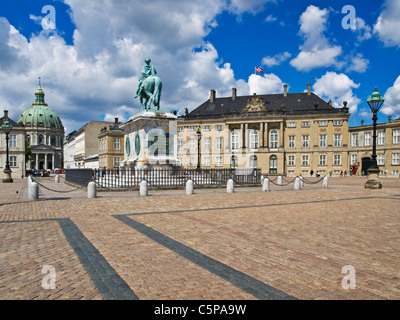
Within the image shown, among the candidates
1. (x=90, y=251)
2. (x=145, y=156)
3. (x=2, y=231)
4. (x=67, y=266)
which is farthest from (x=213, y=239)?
(x=145, y=156)

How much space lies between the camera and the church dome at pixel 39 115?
458 ft

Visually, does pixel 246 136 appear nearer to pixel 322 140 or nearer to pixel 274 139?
pixel 274 139

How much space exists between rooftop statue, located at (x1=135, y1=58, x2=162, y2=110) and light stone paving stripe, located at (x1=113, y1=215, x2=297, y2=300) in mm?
15580

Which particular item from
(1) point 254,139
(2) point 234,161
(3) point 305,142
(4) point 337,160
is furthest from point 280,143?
(4) point 337,160

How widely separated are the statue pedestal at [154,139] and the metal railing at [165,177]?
27.7 inches

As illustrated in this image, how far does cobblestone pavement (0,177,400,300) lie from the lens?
405cm

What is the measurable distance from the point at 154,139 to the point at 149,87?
3.88 meters

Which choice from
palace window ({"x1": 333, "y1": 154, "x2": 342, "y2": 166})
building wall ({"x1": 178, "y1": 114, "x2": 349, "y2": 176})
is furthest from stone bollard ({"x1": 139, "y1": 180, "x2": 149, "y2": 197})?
palace window ({"x1": 333, "y1": 154, "x2": 342, "y2": 166})

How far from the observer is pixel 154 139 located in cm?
2061

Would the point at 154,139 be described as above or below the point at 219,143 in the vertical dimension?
below

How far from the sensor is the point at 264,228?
799cm

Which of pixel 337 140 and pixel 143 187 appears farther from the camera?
pixel 337 140

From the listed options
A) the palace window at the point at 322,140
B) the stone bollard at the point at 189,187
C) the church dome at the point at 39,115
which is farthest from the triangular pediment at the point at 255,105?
the church dome at the point at 39,115
